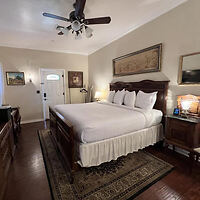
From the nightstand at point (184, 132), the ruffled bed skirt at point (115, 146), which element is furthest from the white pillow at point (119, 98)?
the nightstand at point (184, 132)

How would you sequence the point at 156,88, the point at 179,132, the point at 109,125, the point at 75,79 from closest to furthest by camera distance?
1. the point at 109,125
2. the point at 179,132
3. the point at 156,88
4. the point at 75,79

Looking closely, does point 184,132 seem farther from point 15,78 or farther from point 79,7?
point 15,78

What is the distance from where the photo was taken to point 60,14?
2.44m

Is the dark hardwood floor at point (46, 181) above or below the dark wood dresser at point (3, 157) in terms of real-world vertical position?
below

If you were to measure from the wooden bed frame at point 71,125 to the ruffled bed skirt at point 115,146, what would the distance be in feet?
0.43

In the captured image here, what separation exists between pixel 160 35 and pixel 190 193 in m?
2.85

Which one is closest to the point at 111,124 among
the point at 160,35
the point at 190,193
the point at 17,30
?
the point at 190,193

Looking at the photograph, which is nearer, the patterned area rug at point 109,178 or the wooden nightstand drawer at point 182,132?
the patterned area rug at point 109,178

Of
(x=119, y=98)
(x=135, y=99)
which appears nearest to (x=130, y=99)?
(x=135, y=99)

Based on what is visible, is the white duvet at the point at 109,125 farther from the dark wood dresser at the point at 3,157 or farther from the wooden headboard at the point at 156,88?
the dark wood dresser at the point at 3,157

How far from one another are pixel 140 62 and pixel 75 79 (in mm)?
3239

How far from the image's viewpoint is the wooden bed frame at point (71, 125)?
5.23 ft

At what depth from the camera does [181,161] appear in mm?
2109

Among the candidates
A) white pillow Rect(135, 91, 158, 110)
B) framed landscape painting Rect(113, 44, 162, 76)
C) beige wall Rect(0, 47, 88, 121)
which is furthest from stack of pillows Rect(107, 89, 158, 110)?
beige wall Rect(0, 47, 88, 121)
